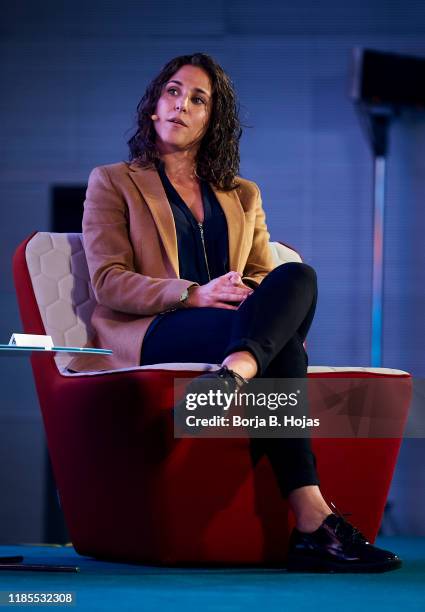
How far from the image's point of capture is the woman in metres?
2.13

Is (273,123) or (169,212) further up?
(273,123)

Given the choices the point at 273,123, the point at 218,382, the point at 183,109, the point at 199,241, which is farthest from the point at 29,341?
Answer: the point at 273,123

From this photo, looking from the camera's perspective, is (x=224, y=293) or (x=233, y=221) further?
(x=233, y=221)

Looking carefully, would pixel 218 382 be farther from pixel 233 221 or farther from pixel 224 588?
pixel 233 221

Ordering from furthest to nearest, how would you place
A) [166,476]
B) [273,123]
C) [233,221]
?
[273,123]
[233,221]
[166,476]

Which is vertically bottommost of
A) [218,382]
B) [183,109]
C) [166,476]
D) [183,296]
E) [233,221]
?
[166,476]

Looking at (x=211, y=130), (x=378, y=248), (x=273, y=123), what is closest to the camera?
(x=211, y=130)

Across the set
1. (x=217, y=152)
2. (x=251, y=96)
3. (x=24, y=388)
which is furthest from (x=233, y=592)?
(x=251, y=96)

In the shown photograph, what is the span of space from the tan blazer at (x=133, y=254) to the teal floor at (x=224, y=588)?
1.82 ft

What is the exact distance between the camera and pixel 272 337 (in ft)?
7.02

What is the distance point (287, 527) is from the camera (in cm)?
234

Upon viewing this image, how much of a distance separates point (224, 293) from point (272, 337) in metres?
0.32

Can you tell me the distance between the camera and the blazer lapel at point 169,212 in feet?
8.67

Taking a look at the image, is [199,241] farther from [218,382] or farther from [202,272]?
[218,382]
